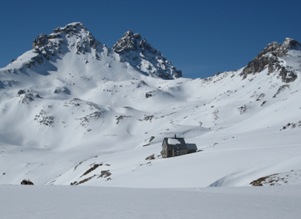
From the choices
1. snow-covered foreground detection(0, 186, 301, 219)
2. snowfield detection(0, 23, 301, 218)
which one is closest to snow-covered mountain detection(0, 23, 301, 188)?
snowfield detection(0, 23, 301, 218)

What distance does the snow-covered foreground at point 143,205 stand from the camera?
Result: 41.9 ft

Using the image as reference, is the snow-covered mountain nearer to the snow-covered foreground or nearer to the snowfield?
the snowfield

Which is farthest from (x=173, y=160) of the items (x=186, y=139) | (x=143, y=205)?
(x=186, y=139)

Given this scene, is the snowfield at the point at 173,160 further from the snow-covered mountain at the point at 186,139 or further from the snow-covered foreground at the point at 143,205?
the snow-covered mountain at the point at 186,139

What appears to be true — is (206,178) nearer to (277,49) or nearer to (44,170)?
(44,170)

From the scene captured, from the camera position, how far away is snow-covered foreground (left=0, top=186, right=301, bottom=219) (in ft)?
41.9

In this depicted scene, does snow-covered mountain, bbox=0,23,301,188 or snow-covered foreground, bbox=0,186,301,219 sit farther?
snow-covered mountain, bbox=0,23,301,188

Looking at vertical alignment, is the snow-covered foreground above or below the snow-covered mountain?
below

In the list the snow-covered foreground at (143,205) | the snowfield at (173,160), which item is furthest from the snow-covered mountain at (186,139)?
the snow-covered foreground at (143,205)

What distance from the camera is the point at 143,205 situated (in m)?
14.7

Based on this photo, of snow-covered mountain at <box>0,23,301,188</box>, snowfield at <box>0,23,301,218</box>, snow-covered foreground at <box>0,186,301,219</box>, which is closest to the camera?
snow-covered foreground at <box>0,186,301,219</box>

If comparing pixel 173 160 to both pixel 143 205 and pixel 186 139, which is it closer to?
pixel 143 205

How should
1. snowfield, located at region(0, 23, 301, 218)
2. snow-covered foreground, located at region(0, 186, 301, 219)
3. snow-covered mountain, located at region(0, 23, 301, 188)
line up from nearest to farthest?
snow-covered foreground, located at region(0, 186, 301, 219) → snowfield, located at region(0, 23, 301, 218) → snow-covered mountain, located at region(0, 23, 301, 188)

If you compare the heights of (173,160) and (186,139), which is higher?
(186,139)
